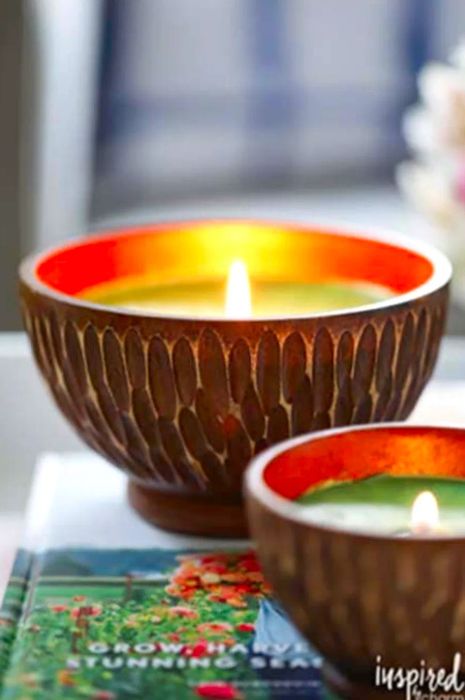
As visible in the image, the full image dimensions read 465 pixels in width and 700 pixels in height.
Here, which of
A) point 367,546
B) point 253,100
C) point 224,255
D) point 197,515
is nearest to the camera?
point 367,546

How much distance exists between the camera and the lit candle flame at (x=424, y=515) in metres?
0.52

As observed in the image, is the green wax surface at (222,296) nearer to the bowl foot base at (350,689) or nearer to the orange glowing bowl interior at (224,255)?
the orange glowing bowl interior at (224,255)

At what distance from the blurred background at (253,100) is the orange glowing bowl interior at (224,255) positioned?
1419 millimetres

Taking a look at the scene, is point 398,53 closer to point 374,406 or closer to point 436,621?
point 374,406

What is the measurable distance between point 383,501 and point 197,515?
0.15 meters

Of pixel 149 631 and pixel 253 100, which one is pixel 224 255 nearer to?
pixel 149 631

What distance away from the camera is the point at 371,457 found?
58 centimetres

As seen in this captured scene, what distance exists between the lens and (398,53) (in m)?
2.39

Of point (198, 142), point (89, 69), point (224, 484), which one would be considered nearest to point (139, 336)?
point (224, 484)

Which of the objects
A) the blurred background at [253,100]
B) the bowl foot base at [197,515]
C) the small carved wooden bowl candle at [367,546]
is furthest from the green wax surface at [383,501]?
the blurred background at [253,100]

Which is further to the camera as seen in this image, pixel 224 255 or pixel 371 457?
pixel 224 255

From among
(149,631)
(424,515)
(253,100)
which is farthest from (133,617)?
(253,100)

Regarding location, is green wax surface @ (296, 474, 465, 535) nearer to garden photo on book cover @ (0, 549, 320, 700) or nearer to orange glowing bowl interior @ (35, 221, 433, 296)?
garden photo on book cover @ (0, 549, 320, 700)

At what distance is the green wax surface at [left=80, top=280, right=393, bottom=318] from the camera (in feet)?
2.52
